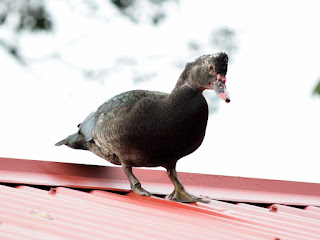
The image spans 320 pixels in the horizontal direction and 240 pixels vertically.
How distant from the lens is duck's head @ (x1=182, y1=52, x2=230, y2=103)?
272cm

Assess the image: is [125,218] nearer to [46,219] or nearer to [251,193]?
[46,219]

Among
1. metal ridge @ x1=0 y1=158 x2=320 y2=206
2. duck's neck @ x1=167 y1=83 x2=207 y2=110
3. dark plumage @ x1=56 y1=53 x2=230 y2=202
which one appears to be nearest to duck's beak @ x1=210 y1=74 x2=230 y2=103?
dark plumage @ x1=56 y1=53 x2=230 y2=202

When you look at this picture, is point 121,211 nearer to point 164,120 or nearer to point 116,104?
point 164,120

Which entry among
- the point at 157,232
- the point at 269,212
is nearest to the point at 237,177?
the point at 269,212

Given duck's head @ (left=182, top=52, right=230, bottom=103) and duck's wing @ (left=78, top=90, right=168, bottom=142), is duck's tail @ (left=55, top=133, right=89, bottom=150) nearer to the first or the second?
duck's wing @ (left=78, top=90, right=168, bottom=142)

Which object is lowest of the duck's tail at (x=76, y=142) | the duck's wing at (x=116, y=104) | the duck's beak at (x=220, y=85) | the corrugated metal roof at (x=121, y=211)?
the corrugated metal roof at (x=121, y=211)

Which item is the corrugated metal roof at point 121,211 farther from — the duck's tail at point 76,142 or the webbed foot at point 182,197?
the duck's tail at point 76,142

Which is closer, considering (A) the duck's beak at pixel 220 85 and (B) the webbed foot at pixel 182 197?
(A) the duck's beak at pixel 220 85

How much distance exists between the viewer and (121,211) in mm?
2395

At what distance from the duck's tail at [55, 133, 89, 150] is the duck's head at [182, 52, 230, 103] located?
2.57ft

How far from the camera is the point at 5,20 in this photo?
32.2 ft

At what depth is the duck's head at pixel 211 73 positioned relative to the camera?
→ 2.72 metres

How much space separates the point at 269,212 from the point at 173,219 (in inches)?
34.5

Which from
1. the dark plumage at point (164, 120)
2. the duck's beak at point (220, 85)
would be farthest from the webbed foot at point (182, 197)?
the duck's beak at point (220, 85)
